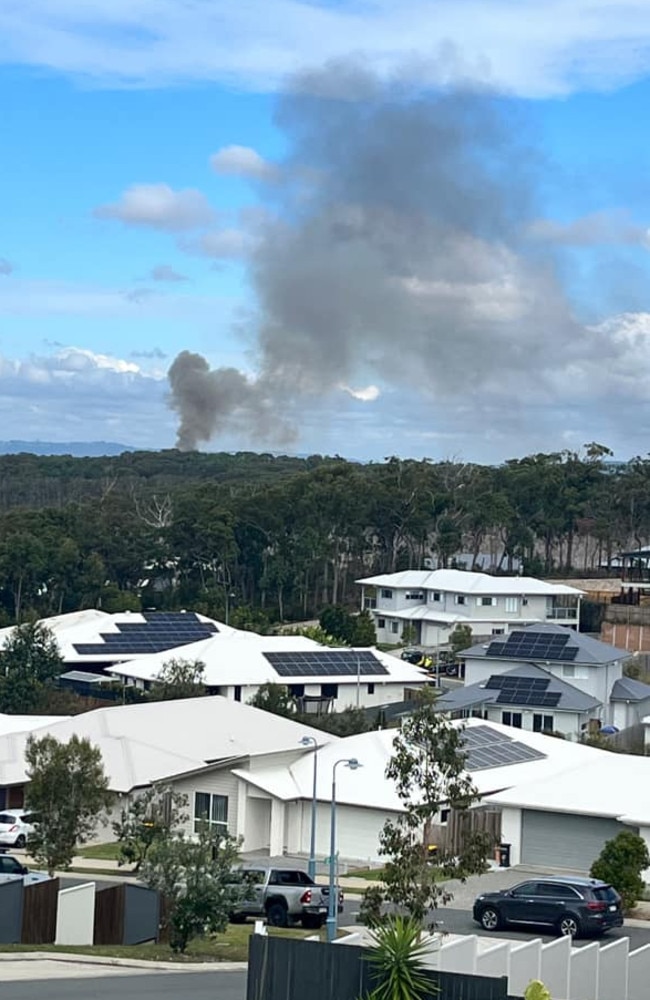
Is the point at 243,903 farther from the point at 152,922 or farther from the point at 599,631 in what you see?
the point at 599,631

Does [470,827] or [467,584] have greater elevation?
[467,584]

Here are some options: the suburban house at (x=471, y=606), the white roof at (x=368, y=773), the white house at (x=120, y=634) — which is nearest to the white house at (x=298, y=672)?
A: the white house at (x=120, y=634)

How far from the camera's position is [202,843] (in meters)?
30.5

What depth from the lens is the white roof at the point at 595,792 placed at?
4306 cm

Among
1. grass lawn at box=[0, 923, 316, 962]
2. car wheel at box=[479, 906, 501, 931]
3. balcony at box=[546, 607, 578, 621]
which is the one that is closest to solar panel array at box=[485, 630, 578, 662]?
balcony at box=[546, 607, 578, 621]

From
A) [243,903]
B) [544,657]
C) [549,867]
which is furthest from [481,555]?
[243,903]

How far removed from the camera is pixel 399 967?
62.1ft

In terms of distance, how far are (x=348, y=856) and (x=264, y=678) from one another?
27.5 metres

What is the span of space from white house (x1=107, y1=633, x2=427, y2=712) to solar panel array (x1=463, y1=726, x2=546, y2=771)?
2066cm

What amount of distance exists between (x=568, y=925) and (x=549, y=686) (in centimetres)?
3561

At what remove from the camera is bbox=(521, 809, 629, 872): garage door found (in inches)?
1709

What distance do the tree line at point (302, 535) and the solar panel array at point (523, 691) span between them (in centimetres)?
3097

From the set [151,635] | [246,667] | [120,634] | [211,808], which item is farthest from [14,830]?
[151,635]

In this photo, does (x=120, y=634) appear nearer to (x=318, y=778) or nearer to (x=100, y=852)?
(x=318, y=778)
